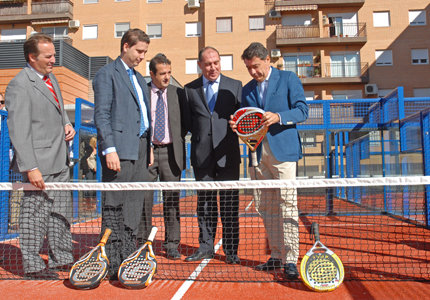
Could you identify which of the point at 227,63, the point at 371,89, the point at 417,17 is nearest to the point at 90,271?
the point at 227,63

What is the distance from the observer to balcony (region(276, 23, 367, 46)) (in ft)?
96.6

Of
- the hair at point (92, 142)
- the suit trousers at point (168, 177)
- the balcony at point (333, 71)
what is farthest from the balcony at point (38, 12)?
the suit trousers at point (168, 177)

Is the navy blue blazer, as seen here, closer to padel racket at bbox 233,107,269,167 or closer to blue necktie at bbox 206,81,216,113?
padel racket at bbox 233,107,269,167

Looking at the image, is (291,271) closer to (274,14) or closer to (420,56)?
(274,14)

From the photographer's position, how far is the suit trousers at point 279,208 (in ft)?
12.5

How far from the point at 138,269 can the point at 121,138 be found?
48.6 inches

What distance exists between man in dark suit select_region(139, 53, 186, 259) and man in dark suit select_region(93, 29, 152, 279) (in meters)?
0.66

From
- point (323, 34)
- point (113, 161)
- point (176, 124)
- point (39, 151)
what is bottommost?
point (113, 161)

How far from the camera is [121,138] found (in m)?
3.72

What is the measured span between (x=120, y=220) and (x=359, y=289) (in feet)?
7.56

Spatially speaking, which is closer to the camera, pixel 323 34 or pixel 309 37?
pixel 309 37

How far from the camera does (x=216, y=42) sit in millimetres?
30422

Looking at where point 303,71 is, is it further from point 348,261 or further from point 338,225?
point 348,261

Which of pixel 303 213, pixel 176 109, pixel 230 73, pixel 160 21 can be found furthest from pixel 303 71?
pixel 176 109
